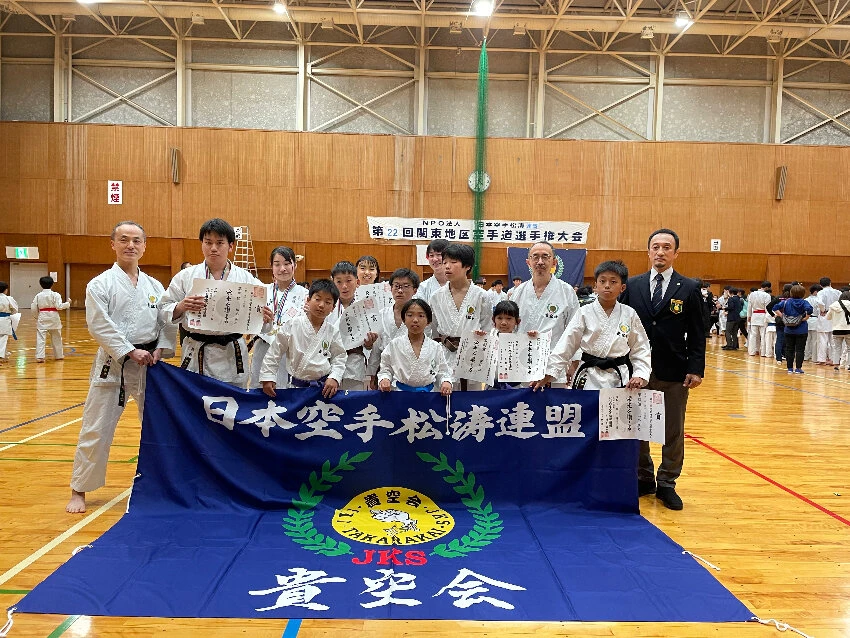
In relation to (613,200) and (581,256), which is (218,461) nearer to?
(581,256)

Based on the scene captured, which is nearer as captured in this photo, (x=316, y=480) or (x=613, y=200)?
(x=316, y=480)

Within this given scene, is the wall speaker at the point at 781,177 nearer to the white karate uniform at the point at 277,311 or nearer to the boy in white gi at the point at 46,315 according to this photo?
the white karate uniform at the point at 277,311

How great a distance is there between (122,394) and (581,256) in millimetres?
15284

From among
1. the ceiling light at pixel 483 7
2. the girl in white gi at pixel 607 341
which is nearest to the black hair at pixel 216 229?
the girl in white gi at pixel 607 341

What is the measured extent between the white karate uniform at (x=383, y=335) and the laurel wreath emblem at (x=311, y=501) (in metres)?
1.01

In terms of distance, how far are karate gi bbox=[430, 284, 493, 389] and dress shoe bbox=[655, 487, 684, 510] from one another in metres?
1.68

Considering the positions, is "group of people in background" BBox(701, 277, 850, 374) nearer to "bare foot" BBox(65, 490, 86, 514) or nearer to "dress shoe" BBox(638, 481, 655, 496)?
"dress shoe" BBox(638, 481, 655, 496)

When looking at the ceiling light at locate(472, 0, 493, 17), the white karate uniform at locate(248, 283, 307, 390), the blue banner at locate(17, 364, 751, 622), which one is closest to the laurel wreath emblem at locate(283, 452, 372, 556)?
the blue banner at locate(17, 364, 751, 622)

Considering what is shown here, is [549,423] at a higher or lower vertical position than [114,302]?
lower

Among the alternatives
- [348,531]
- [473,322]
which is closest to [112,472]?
[348,531]

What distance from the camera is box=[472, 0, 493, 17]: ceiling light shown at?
1552 centimetres

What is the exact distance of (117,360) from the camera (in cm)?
379

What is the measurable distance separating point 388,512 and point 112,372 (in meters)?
1.92

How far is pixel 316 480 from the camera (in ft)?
12.4
